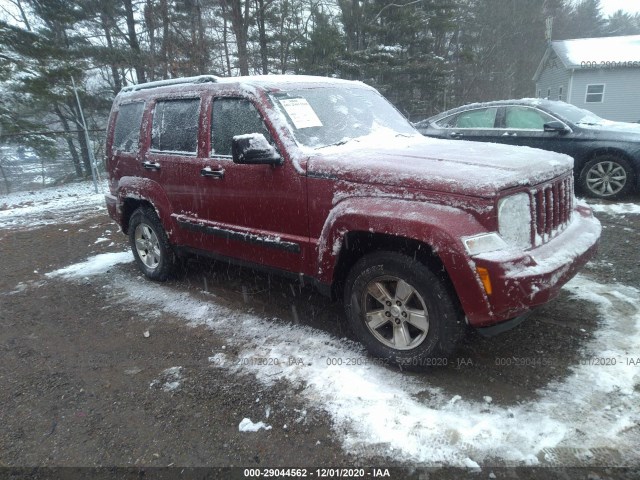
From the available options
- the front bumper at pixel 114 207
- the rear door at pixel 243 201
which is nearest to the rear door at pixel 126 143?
the front bumper at pixel 114 207

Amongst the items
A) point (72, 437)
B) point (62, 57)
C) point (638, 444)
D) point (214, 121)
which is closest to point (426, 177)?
point (638, 444)

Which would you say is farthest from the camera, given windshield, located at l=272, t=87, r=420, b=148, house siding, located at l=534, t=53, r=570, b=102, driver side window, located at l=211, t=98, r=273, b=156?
house siding, located at l=534, t=53, r=570, b=102

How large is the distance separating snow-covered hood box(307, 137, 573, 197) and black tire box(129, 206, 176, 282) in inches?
90.8

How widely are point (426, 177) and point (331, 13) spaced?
21.4m

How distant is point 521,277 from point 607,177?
5.59 m

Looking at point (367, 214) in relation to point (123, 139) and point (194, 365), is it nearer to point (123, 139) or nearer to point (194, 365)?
point (194, 365)

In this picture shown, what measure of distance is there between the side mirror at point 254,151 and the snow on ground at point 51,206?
656 centimetres

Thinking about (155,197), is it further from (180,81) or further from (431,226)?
(431,226)

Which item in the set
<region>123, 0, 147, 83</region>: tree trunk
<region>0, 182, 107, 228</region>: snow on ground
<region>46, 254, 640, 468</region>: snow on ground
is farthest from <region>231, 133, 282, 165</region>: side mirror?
<region>123, 0, 147, 83</region>: tree trunk

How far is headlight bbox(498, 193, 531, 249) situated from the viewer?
244 cm

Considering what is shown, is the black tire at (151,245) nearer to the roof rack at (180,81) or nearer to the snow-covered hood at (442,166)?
the roof rack at (180,81)

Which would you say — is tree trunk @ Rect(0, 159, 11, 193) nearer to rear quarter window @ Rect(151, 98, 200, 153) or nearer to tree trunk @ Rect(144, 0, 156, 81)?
tree trunk @ Rect(144, 0, 156, 81)

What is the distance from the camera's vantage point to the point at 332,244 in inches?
117

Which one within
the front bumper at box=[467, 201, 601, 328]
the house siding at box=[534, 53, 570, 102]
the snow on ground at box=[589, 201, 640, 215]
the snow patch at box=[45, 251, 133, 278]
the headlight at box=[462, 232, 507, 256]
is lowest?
the snow patch at box=[45, 251, 133, 278]
